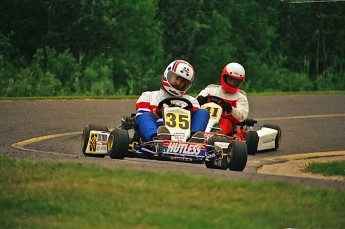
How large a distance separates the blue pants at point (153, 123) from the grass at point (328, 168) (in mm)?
1568

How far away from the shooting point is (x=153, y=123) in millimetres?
14195

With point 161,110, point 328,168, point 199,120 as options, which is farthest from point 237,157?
point 328,168

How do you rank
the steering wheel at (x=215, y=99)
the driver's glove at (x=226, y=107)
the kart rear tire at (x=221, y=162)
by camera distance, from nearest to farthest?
1. the kart rear tire at (x=221, y=162)
2. the steering wheel at (x=215, y=99)
3. the driver's glove at (x=226, y=107)

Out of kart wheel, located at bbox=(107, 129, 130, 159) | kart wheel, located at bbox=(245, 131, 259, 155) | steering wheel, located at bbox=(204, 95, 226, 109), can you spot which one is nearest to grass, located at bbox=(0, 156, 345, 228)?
kart wheel, located at bbox=(107, 129, 130, 159)

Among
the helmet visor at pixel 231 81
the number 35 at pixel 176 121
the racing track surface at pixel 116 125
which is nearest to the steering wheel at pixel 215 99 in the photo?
the helmet visor at pixel 231 81

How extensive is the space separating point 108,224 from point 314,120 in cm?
1331

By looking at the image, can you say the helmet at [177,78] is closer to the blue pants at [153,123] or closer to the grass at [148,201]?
the blue pants at [153,123]

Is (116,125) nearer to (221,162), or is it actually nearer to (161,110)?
(161,110)

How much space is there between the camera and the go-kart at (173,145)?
13578 mm

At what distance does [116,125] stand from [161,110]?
4896 mm

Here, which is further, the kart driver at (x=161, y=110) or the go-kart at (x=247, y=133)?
the go-kart at (x=247, y=133)

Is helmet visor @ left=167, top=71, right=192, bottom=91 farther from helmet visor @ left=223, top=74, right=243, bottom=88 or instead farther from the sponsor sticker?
helmet visor @ left=223, top=74, right=243, bottom=88

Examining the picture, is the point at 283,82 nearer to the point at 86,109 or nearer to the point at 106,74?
the point at 106,74

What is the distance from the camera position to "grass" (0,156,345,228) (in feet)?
29.6
